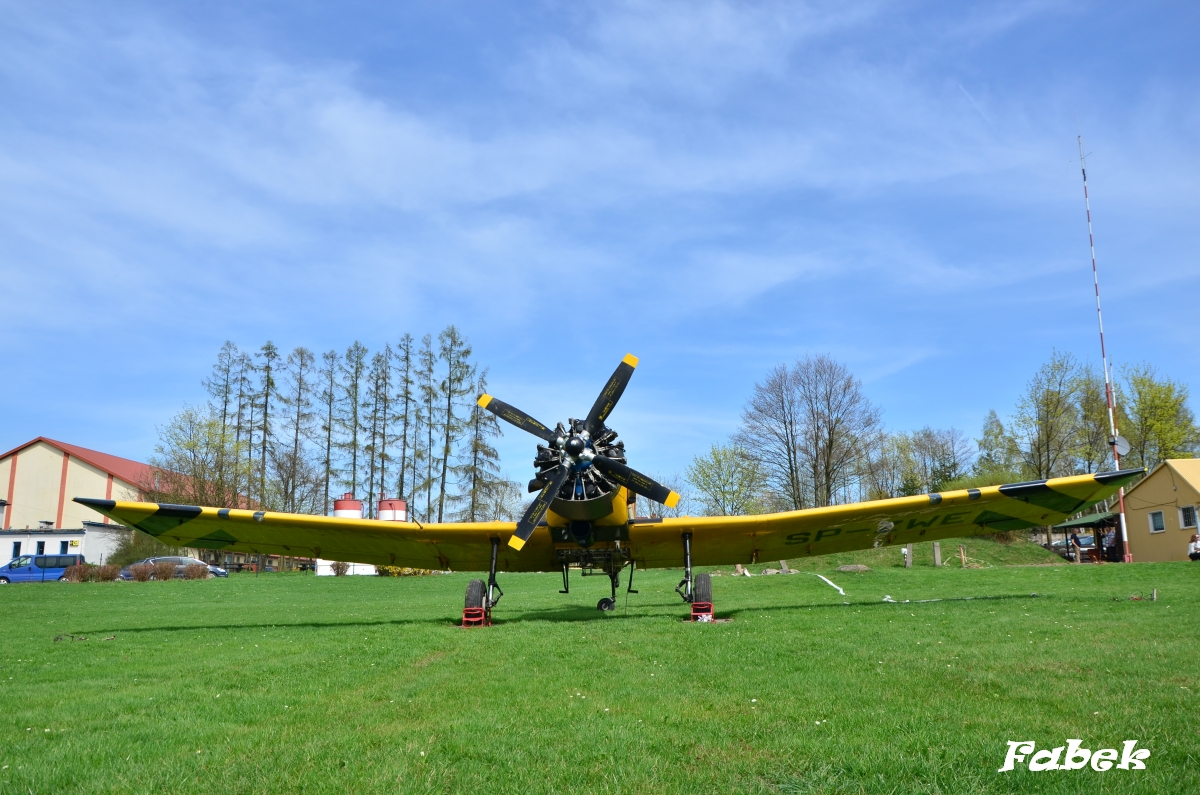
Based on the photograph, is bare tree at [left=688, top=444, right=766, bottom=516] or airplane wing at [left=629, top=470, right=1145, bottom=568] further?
bare tree at [left=688, top=444, right=766, bottom=516]

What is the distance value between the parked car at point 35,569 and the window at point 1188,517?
60155 mm

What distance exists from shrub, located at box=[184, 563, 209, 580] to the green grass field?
34.2m

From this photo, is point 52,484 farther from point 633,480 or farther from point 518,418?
point 633,480

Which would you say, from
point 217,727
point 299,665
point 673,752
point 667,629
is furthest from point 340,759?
point 667,629

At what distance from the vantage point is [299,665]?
942 centimetres

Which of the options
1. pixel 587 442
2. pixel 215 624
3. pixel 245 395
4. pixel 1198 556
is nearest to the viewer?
pixel 587 442

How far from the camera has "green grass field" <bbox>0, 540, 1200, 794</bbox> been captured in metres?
4.90

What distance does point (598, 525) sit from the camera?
50.4ft

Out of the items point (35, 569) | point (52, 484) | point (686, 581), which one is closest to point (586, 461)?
point (686, 581)

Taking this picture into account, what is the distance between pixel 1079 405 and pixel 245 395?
63.6m

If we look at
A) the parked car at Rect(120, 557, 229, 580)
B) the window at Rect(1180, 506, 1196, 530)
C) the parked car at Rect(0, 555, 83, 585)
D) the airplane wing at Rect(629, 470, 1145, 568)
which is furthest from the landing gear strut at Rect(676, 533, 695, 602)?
the parked car at Rect(0, 555, 83, 585)

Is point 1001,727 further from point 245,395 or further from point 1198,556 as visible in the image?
point 245,395

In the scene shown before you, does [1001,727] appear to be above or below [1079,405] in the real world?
below

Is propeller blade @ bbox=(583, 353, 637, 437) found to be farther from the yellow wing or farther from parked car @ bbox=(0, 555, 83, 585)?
parked car @ bbox=(0, 555, 83, 585)
